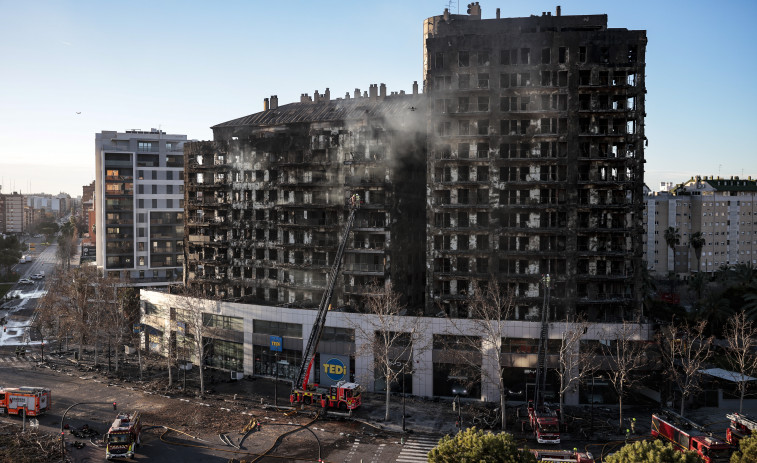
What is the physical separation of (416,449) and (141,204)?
9805cm

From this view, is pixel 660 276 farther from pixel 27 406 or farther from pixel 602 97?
pixel 27 406

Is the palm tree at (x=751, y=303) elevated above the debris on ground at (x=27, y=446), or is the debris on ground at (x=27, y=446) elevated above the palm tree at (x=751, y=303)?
the palm tree at (x=751, y=303)

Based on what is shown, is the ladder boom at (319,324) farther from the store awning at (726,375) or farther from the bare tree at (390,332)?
→ the store awning at (726,375)

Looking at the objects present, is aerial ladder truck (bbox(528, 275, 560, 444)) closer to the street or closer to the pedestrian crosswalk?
the pedestrian crosswalk

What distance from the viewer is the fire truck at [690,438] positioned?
45500mm

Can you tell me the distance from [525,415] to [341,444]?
20158mm

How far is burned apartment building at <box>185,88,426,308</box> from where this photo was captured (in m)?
76.3

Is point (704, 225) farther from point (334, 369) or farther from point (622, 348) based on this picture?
point (334, 369)

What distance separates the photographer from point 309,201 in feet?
263

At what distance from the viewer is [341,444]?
170ft

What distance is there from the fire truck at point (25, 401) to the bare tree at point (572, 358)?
2056 inches

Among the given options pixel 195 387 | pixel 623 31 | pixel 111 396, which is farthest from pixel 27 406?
pixel 623 31

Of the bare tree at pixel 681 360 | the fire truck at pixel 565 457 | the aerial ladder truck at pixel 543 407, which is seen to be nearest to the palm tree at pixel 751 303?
the bare tree at pixel 681 360

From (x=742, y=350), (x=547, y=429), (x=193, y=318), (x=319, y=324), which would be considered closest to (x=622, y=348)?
(x=742, y=350)
